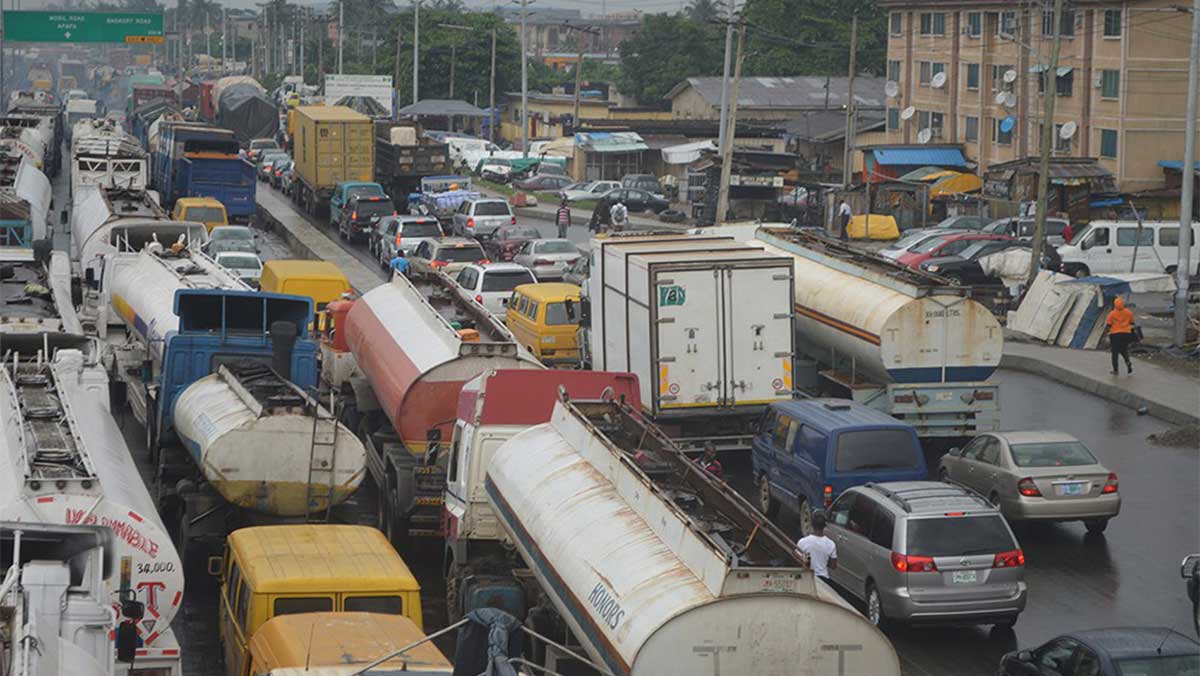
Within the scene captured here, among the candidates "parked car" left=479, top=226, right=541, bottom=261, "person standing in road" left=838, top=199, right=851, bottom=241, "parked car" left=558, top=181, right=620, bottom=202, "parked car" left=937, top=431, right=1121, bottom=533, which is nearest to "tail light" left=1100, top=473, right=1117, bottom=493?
"parked car" left=937, top=431, right=1121, bottom=533

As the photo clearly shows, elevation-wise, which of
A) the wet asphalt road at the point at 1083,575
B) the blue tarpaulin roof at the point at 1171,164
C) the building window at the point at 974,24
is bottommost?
the wet asphalt road at the point at 1083,575

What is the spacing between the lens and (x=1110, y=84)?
59.3 meters

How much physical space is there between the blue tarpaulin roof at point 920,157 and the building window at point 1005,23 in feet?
15.7

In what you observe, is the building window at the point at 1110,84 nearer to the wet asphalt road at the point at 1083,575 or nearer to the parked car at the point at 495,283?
the parked car at the point at 495,283

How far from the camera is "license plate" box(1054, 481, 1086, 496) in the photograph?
20.8 meters

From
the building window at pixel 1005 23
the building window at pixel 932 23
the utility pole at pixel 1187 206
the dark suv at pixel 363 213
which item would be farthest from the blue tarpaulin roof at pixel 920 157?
the utility pole at pixel 1187 206

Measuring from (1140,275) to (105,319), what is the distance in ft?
76.9

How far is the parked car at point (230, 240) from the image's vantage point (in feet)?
143

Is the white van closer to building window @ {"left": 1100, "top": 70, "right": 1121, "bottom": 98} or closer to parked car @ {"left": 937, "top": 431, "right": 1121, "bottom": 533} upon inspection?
building window @ {"left": 1100, "top": 70, "right": 1121, "bottom": 98}

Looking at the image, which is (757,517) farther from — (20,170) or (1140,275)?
(20,170)

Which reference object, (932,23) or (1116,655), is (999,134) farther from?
(1116,655)

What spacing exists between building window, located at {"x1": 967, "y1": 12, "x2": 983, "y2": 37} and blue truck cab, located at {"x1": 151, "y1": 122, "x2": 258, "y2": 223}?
27.4 m

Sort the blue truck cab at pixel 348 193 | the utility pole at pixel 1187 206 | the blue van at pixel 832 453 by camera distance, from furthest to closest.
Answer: the blue truck cab at pixel 348 193
the utility pole at pixel 1187 206
the blue van at pixel 832 453

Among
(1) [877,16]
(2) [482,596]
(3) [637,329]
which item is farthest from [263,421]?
(1) [877,16]
